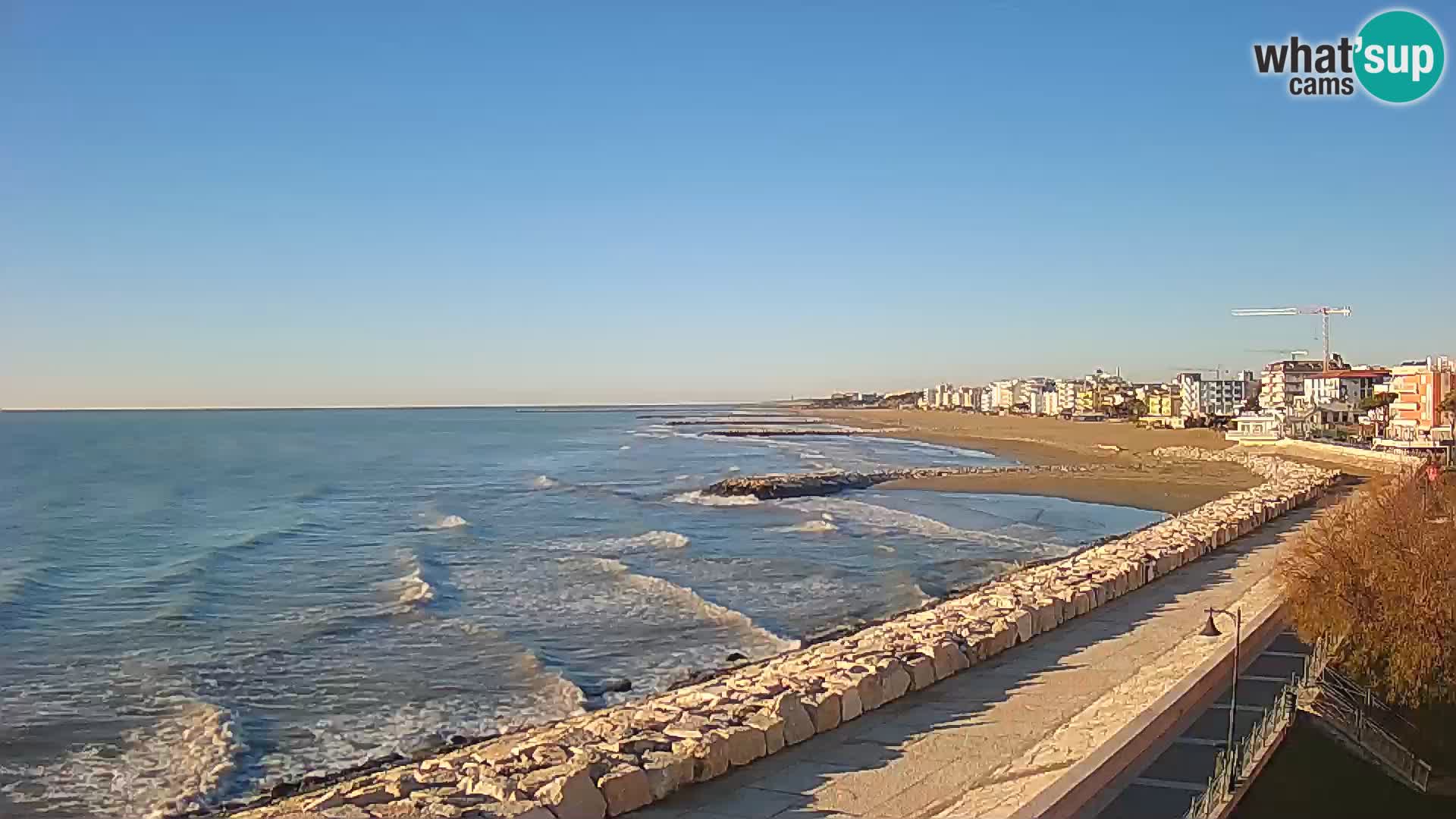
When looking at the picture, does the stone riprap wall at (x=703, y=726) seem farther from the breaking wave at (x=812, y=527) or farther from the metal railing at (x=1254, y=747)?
the breaking wave at (x=812, y=527)

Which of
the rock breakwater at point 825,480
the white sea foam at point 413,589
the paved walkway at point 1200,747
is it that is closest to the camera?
the paved walkway at point 1200,747

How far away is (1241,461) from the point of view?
58.7m

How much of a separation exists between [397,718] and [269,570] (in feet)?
49.6

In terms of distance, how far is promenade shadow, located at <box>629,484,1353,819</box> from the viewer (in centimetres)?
976

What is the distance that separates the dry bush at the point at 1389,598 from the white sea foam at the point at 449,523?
27.3 metres

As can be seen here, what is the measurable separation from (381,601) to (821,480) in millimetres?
30405

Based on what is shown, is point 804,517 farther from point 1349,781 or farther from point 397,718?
point 1349,781

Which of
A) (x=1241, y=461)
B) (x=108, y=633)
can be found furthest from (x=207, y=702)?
(x=1241, y=461)

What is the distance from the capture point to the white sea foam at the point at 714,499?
43344 millimetres

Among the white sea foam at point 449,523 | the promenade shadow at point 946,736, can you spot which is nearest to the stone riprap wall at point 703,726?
the promenade shadow at point 946,736

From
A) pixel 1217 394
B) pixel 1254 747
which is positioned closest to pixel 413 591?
pixel 1254 747

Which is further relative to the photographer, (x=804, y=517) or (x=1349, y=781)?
(x=804, y=517)

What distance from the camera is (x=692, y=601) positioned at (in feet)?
74.1

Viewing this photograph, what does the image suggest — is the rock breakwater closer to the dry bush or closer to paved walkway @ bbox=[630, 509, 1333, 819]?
paved walkway @ bbox=[630, 509, 1333, 819]
